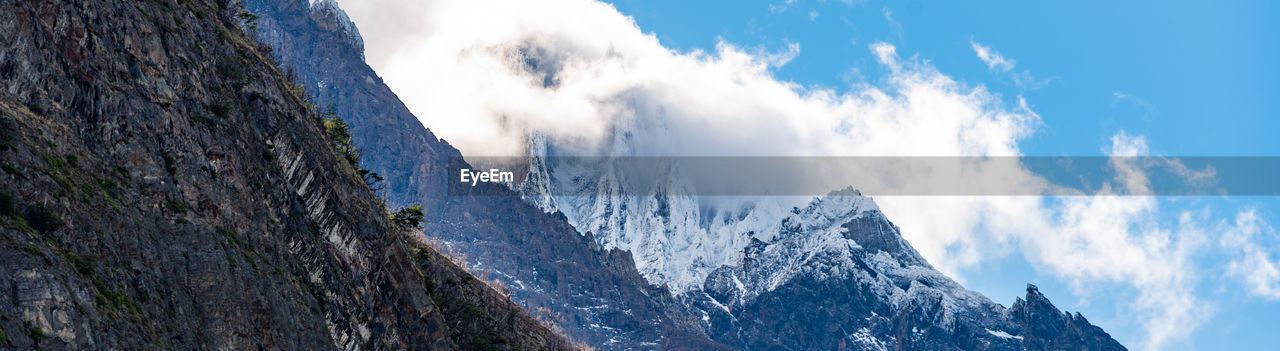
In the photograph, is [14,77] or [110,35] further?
[110,35]

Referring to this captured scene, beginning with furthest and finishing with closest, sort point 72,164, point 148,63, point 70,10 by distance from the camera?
point 148,63, point 70,10, point 72,164

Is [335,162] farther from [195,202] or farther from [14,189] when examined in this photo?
[14,189]

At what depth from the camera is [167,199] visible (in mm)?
53781

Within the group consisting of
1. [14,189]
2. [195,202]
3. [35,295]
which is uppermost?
[195,202]

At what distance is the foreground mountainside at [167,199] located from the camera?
143ft

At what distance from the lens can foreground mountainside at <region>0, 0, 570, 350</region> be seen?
43.7 meters

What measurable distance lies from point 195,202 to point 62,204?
1071cm

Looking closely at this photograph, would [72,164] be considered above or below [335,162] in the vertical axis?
below

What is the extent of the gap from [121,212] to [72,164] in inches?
103

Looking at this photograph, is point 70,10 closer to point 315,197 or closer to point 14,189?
point 14,189

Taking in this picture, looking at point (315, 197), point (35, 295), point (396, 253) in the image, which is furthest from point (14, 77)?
point (396, 253)

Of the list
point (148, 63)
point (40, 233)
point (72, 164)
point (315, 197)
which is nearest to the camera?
point (40, 233)

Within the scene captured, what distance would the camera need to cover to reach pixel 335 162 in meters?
80.6

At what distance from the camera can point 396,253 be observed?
8475 cm
